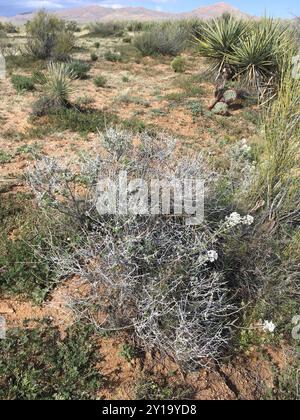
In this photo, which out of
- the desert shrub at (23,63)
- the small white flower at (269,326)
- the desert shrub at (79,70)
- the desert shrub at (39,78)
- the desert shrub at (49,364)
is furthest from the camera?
the desert shrub at (23,63)

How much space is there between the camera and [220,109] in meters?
8.66

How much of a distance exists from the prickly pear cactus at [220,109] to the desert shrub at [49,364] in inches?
264

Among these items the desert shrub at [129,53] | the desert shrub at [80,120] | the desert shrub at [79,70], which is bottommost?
the desert shrub at [80,120]

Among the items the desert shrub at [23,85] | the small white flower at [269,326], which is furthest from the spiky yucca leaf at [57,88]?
the small white flower at [269,326]

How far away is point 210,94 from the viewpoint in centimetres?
1023

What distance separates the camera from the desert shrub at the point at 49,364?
2.65 meters

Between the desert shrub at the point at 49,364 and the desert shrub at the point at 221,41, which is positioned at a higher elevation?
the desert shrub at the point at 221,41

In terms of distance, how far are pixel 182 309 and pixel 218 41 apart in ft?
23.2

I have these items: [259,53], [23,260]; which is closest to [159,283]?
[23,260]

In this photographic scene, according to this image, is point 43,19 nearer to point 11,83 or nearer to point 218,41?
point 11,83

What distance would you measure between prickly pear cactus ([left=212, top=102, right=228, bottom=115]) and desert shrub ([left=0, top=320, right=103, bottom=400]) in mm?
6707

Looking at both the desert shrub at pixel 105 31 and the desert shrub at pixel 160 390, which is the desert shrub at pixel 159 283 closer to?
the desert shrub at pixel 160 390

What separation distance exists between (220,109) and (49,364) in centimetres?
716

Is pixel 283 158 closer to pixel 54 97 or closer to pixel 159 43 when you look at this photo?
pixel 54 97
